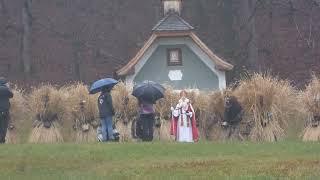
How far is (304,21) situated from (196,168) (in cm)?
3750

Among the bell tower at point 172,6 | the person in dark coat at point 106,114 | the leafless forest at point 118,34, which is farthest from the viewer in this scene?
the leafless forest at point 118,34

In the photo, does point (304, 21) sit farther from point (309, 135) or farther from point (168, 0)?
point (309, 135)

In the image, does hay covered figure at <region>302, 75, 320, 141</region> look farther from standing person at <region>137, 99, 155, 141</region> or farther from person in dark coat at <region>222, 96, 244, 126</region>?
standing person at <region>137, 99, 155, 141</region>

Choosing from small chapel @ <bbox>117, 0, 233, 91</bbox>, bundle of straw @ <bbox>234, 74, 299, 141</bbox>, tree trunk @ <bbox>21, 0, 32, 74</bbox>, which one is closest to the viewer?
bundle of straw @ <bbox>234, 74, 299, 141</bbox>

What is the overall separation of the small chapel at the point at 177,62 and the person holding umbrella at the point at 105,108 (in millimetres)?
8569

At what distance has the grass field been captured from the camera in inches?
488

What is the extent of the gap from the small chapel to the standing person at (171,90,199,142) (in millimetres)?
7825

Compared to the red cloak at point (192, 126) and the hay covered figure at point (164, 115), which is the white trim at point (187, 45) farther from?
the red cloak at point (192, 126)

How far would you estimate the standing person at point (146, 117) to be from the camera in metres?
19.7

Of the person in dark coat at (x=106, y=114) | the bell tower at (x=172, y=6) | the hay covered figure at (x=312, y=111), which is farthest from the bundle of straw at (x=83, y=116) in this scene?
the bell tower at (x=172, y=6)

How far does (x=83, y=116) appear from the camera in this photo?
71.6ft

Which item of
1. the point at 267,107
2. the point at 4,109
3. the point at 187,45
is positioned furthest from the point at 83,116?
the point at 187,45

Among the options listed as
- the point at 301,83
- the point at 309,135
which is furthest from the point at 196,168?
the point at 301,83

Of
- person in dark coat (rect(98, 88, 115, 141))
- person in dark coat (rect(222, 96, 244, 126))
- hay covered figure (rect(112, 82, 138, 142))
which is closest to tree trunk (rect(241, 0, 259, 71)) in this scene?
hay covered figure (rect(112, 82, 138, 142))
